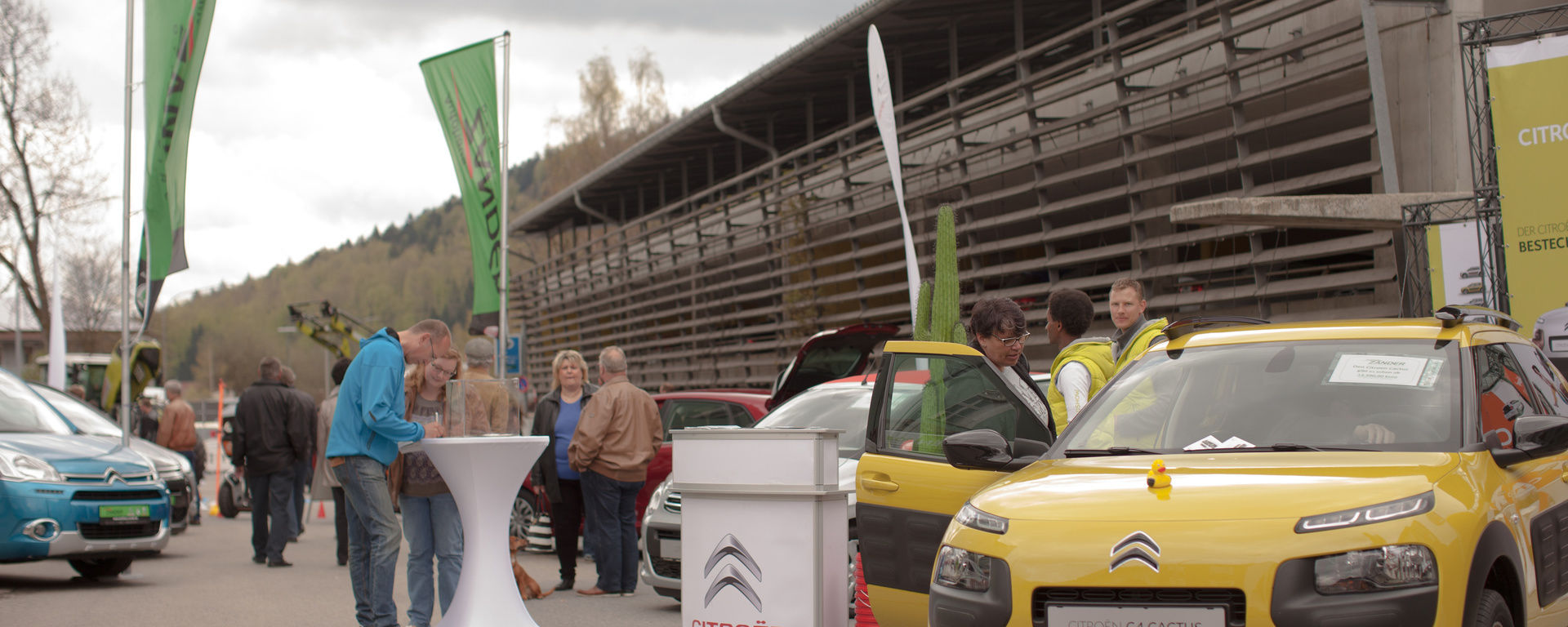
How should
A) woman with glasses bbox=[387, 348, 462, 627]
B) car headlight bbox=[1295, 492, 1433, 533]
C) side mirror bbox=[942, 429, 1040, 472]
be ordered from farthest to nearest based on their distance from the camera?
woman with glasses bbox=[387, 348, 462, 627], side mirror bbox=[942, 429, 1040, 472], car headlight bbox=[1295, 492, 1433, 533]

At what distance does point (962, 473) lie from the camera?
17.7ft

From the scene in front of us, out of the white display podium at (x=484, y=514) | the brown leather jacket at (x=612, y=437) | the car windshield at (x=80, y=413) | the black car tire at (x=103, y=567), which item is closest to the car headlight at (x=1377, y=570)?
the white display podium at (x=484, y=514)

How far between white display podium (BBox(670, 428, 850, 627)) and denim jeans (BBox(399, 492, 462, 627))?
1.97 metres

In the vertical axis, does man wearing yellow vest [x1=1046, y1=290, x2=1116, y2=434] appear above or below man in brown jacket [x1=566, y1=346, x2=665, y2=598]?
above

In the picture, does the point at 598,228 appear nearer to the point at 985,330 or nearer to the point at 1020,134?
the point at 1020,134

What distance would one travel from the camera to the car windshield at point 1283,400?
4.49 metres

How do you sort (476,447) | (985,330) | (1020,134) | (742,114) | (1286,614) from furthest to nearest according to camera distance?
(742,114) < (1020,134) < (476,447) < (985,330) < (1286,614)

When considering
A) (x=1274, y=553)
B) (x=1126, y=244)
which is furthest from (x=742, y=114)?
(x=1274, y=553)

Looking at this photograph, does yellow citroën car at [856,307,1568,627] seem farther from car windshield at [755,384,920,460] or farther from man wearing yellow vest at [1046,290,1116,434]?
car windshield at [755,384,920,460]

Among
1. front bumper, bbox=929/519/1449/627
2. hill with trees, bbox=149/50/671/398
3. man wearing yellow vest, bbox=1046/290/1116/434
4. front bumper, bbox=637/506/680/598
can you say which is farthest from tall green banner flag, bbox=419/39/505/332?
hill with trees, bbox=149/50/671/398

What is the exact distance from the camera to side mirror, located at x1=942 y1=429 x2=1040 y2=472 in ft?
15.9

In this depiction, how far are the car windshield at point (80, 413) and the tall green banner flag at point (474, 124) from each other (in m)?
5.28

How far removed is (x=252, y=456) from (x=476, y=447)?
6997mm

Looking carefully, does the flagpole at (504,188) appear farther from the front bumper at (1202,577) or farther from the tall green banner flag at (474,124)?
the front bumper at (1202,577)
